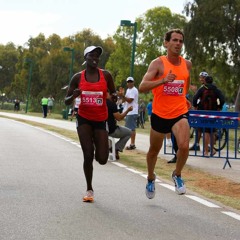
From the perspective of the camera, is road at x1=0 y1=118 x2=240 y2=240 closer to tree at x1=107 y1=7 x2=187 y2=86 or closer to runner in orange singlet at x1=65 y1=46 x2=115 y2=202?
runner in orange singlet at x1=65 y1=46 x2=115 y2=202

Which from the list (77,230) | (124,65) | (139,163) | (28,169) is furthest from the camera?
(124,65)

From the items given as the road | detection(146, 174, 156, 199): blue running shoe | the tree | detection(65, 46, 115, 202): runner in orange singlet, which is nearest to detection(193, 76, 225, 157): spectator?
the road

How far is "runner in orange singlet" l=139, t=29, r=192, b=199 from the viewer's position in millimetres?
7621

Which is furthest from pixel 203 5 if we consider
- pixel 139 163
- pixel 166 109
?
pixel 166 109

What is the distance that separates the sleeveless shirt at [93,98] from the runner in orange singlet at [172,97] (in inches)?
21.7

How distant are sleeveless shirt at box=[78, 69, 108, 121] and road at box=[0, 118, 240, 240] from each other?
41.7 inches

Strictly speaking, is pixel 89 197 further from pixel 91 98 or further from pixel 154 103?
pixel 154 103

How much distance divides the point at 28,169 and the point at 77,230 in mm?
5603

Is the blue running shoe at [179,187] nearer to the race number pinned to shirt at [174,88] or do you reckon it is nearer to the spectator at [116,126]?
the race number pinned to shirt at [174,88]

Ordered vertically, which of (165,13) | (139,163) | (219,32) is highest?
(165,13)

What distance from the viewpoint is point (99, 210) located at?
7.29 m

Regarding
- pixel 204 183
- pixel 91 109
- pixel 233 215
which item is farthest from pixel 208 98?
pixel 233 215

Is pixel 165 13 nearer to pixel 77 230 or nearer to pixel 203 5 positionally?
pixel 203 5

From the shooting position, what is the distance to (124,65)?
84.8 m
